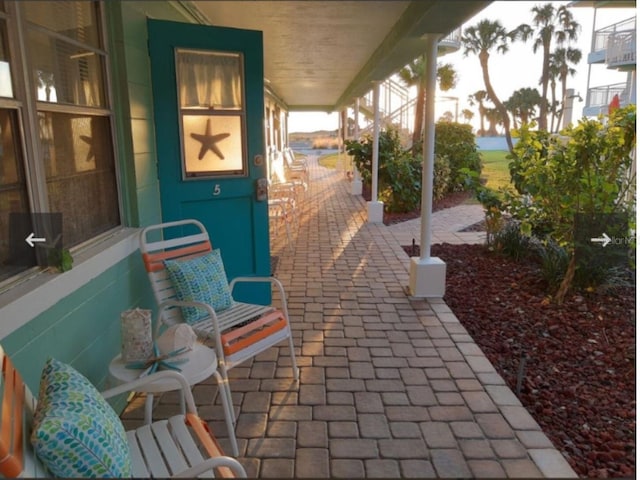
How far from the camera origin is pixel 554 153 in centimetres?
376

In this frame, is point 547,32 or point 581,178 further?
point 547,32

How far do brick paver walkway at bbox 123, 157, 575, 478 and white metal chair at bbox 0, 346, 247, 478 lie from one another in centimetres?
51

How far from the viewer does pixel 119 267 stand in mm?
2486

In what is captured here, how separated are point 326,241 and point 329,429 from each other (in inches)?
161

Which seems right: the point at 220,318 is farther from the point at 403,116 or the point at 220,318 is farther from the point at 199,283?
the point at 403,116

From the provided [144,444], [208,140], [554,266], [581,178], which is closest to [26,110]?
[144,444]

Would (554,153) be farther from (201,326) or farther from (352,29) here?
(201,326)

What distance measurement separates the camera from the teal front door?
9.96ft

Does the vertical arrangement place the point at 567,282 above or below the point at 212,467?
below

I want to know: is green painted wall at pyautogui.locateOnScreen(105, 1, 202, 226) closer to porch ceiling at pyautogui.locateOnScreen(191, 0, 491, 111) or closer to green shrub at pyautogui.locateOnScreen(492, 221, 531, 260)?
porch ceiling at pyautogui.locateOnScreen(191, 0, 491, 111)

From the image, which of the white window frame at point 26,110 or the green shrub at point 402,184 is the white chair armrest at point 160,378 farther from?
the green shrub at point 402,184

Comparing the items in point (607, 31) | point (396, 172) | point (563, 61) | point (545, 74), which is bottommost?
point (396, 172)

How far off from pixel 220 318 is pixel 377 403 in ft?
3.23

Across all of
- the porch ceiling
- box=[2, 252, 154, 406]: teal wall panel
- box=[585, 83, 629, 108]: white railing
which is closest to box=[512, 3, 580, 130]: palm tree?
box=[585, 83, 629, 108]: white railing
